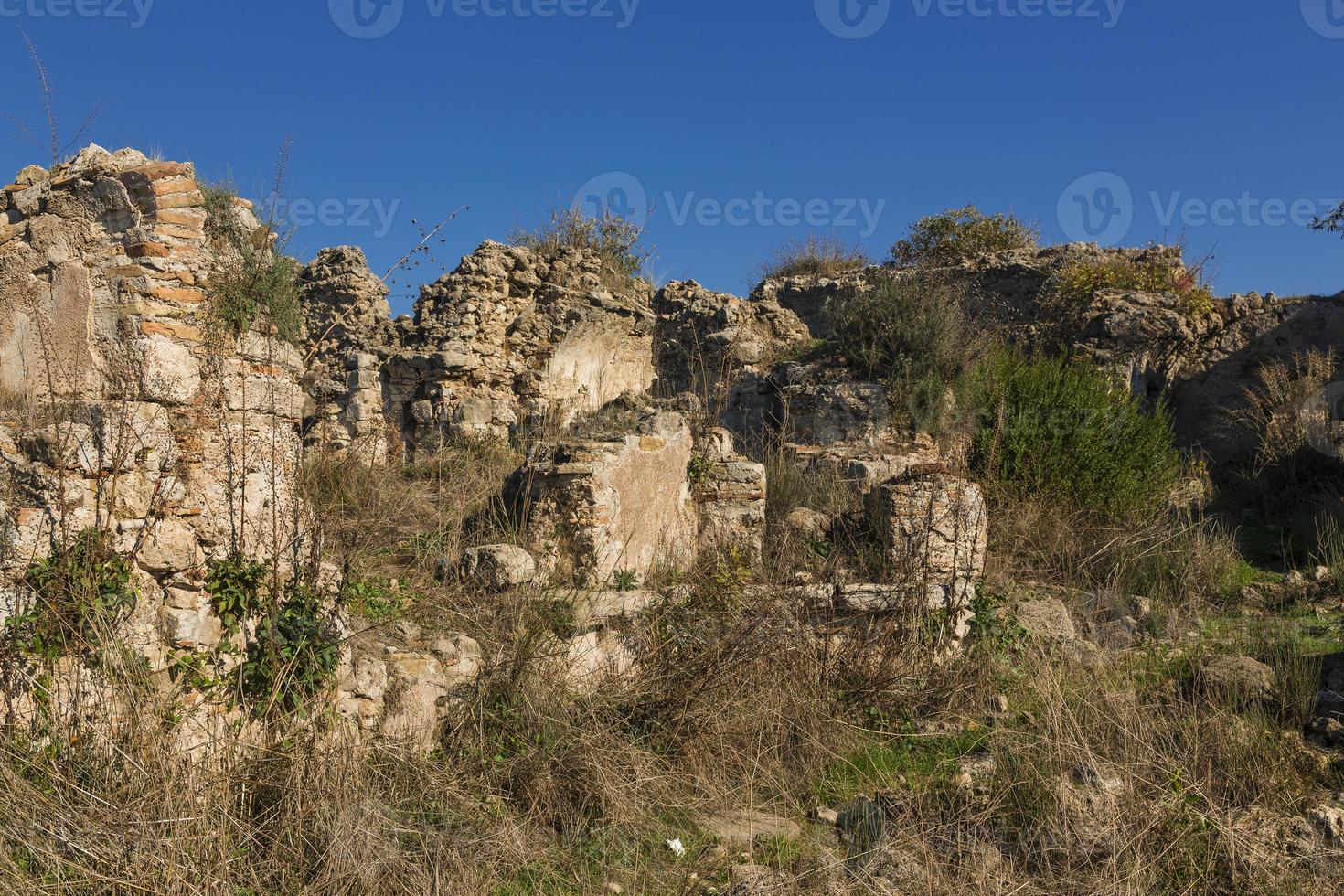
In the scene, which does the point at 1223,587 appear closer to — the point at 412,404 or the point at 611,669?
the point at 611,669

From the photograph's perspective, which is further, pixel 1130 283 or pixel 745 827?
pixel 1130 283

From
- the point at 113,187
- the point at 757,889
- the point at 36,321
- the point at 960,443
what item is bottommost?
the point at 757,889

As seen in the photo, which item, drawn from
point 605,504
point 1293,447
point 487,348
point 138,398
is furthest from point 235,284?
point 1293,447

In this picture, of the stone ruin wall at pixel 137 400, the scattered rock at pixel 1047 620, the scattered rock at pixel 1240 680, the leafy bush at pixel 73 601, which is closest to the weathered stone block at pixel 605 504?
the stone ruin wall at pixel 137 400

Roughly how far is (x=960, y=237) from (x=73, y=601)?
17100 mm

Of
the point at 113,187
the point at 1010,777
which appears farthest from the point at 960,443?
the point at 113,187

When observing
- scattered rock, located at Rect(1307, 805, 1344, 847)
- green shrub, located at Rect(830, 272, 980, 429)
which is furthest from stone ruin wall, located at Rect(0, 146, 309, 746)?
green shrub, located at Rect(830, 272, 980, 429)

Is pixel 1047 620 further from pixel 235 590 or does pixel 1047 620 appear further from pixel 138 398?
pixel 138 398

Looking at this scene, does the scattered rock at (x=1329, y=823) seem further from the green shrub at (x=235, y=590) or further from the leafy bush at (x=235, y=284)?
the leafy bush at (x=235, y=284)

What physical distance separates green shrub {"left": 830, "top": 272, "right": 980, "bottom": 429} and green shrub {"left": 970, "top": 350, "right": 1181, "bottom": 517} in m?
0.62

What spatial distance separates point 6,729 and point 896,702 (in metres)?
4.37

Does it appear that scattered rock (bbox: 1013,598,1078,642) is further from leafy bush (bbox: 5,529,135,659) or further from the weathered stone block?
leafy bush (bbox: 5,529,135,659)

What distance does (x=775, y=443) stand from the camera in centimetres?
1074

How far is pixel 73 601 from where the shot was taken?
3764 mm
